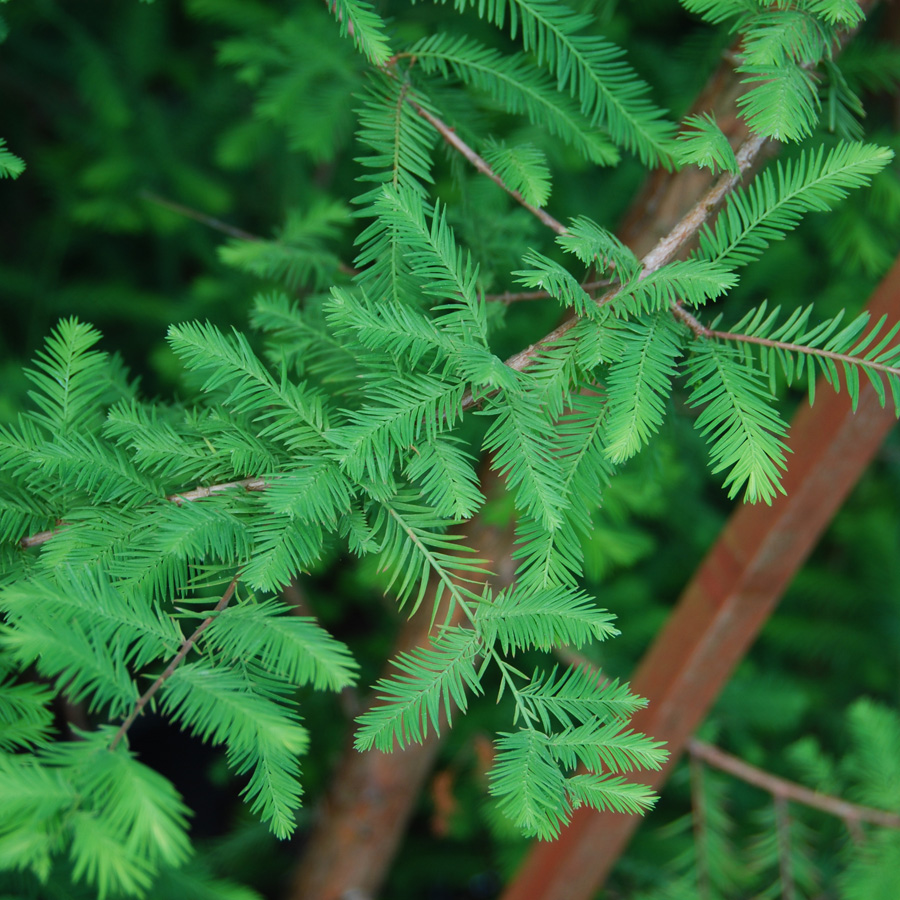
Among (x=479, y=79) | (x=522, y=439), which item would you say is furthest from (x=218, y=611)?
(x=479, y=79)

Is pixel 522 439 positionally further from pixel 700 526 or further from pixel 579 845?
pixel 700 526

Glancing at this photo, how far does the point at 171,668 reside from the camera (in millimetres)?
643

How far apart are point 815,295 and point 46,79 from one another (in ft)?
6.77

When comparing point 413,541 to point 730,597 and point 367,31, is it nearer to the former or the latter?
point 367,31

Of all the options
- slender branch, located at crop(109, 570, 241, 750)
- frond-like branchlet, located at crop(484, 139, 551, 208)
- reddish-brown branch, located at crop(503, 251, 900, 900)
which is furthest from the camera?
reddish-brown branch, located at crop(503, 251, 900, 900)

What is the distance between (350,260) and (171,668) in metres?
1.02

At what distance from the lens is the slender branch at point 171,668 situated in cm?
60

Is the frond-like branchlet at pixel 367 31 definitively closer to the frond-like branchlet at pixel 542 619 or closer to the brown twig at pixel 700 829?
the frond-like branchlet at pixel 542 619

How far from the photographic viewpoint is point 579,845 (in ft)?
4.56

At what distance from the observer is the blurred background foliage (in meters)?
1.44

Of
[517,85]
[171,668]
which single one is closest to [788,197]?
[517,85]

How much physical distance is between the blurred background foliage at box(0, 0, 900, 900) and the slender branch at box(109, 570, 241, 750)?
620 millimetres

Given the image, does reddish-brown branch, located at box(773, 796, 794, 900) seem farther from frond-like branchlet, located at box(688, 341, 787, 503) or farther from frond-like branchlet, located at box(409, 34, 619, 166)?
frond-like branchlet, located at box(409, 34, 619, 166)

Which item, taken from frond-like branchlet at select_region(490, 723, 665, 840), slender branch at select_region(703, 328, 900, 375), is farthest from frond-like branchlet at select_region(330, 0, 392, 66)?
frond-like branchlet at select_region(490, 723, 665, 840)
